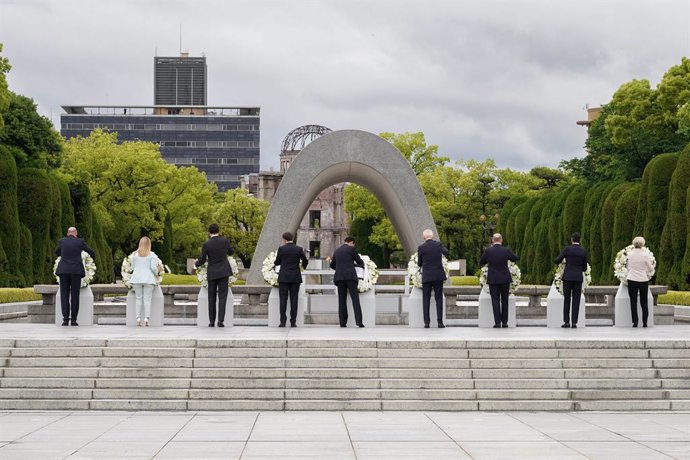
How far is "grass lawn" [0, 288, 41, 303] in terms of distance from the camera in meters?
27.8

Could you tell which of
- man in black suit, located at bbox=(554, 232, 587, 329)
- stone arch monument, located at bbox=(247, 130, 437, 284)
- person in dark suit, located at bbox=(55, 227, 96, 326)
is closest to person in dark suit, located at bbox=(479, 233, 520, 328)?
man in black suit, located at bbox=(554, 232, 587, 329)

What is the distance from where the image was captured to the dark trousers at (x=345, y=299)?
760 inches

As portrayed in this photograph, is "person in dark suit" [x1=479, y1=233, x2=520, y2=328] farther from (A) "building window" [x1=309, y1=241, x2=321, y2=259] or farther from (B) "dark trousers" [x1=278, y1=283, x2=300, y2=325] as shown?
(A) "building window" [x1=309, y1=241, x2=321, y2=259]

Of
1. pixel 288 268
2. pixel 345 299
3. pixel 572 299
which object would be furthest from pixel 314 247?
pixel 288 268

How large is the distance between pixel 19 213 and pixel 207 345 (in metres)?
25.8

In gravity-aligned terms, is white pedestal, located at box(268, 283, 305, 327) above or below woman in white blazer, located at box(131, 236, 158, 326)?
below

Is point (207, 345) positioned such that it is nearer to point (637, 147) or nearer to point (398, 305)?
point (398, 305)

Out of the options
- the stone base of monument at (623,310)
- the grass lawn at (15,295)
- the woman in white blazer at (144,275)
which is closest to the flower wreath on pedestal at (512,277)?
the stone base of monument at (623,310)

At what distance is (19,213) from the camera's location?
126ft

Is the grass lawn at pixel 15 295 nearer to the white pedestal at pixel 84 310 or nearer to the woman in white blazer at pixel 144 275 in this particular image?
the white pedestal at pixel 84 310

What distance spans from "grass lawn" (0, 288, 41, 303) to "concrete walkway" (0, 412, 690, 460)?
15478 mm

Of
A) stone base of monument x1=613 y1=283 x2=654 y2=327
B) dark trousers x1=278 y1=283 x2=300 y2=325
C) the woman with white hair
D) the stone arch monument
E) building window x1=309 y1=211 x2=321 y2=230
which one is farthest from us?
building window x1=309 y1=211 x2=321 y2=230

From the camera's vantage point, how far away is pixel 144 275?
760 inches

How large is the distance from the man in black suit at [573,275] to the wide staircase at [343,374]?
4.44m
